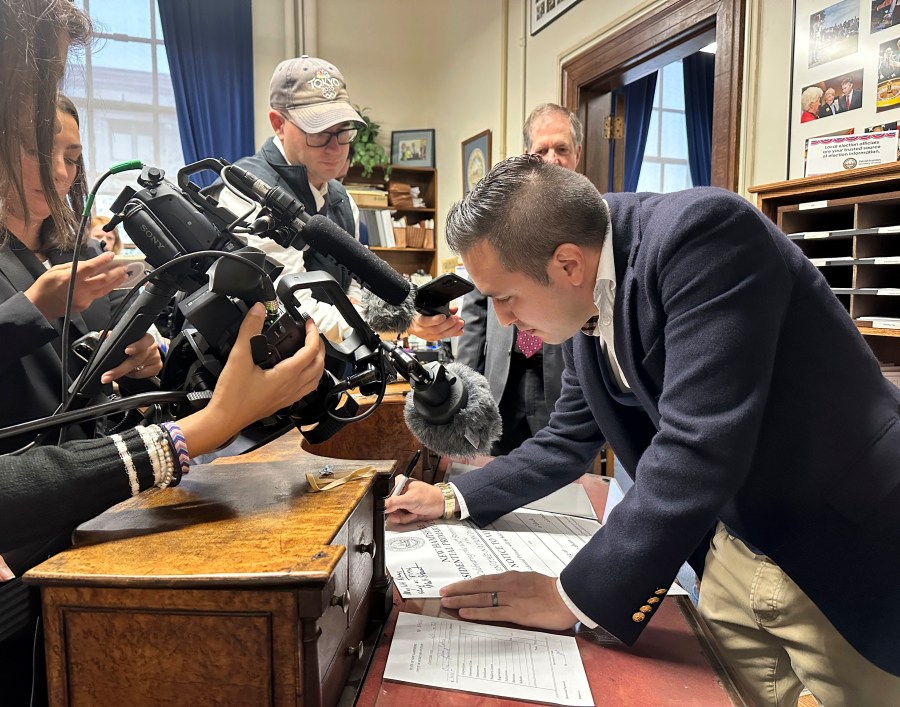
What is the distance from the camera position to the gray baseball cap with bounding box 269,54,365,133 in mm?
1607

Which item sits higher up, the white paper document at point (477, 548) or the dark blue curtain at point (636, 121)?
the dark blue curtain at point (636, 121)

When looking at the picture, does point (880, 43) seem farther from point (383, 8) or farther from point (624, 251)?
point (383, 8)

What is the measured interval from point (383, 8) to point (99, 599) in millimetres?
5864

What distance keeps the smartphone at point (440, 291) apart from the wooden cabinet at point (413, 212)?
14.8 ft

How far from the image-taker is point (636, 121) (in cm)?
576

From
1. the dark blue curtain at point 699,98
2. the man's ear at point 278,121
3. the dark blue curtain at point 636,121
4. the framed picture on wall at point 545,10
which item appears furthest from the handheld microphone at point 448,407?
the dark blue curtain at point 699,98

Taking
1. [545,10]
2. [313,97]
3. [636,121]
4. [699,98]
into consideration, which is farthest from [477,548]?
[699,98]

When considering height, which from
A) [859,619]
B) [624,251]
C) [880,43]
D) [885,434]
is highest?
[880,43]

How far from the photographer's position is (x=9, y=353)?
82cm

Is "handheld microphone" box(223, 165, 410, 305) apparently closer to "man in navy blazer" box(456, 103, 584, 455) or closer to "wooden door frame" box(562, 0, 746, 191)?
"man in navy blazer" box(456, 103, 584, 455)

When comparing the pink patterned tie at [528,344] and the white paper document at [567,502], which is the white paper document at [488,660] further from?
the pink patterned tie at [528,344]

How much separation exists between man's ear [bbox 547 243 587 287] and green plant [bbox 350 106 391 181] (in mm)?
4417

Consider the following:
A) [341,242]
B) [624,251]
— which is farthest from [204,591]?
[624,251]

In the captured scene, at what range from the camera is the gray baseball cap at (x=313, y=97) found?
5.27ft
